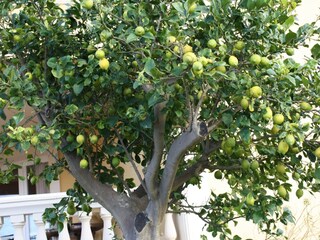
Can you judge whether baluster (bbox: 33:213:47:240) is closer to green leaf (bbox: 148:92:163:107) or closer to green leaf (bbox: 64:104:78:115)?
green leaf (bbox: 64:104:78:115)

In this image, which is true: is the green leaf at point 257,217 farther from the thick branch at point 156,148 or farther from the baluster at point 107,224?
the baluster at point 107,224

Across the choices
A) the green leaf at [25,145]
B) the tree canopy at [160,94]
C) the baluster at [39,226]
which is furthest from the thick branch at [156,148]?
the baluster at [39,226]

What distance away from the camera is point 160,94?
232cm

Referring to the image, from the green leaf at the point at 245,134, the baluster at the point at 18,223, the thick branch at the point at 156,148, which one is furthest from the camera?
the baluster at the point at 18,223

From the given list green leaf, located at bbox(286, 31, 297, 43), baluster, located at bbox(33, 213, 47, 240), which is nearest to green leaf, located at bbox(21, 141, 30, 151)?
green leaf, located at bbox(286, 31, 297, 43)

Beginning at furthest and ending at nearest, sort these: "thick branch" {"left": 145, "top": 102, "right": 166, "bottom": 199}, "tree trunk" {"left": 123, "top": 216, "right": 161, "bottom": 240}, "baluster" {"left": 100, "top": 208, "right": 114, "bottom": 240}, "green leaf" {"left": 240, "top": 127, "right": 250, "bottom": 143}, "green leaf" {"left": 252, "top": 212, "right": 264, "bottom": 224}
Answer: "baluster" {"left": 100, "top": 208, "right": 114, "bottom": 240} < "tree trunk" {"left": 123, "top": 216, "right": 161, "bottom": 240} < "thick branch" {"left": 145, "top": 102, "right": 166, "bottom": 199} < "green leaf" {"left": 252, "top": 212, "right": 264, "bottom": 224} < "green leaf" {"left": 240, "top": 127, "right": 250, "bottom": 143}

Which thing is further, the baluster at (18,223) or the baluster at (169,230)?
the baluster at (169,230)

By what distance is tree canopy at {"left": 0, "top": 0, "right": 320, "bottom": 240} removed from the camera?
2.35 meters

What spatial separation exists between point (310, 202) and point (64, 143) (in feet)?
14.1

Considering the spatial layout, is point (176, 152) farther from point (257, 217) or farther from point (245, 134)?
point (257, 217)

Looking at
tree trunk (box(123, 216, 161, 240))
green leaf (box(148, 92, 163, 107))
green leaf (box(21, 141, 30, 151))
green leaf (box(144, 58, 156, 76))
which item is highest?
green leaf (box(144, 58, 156, 76))

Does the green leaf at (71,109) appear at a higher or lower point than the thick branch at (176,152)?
higher

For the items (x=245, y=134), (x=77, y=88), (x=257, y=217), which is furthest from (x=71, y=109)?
(x=257, y=217)

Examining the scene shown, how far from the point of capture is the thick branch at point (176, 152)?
2.42 meters
